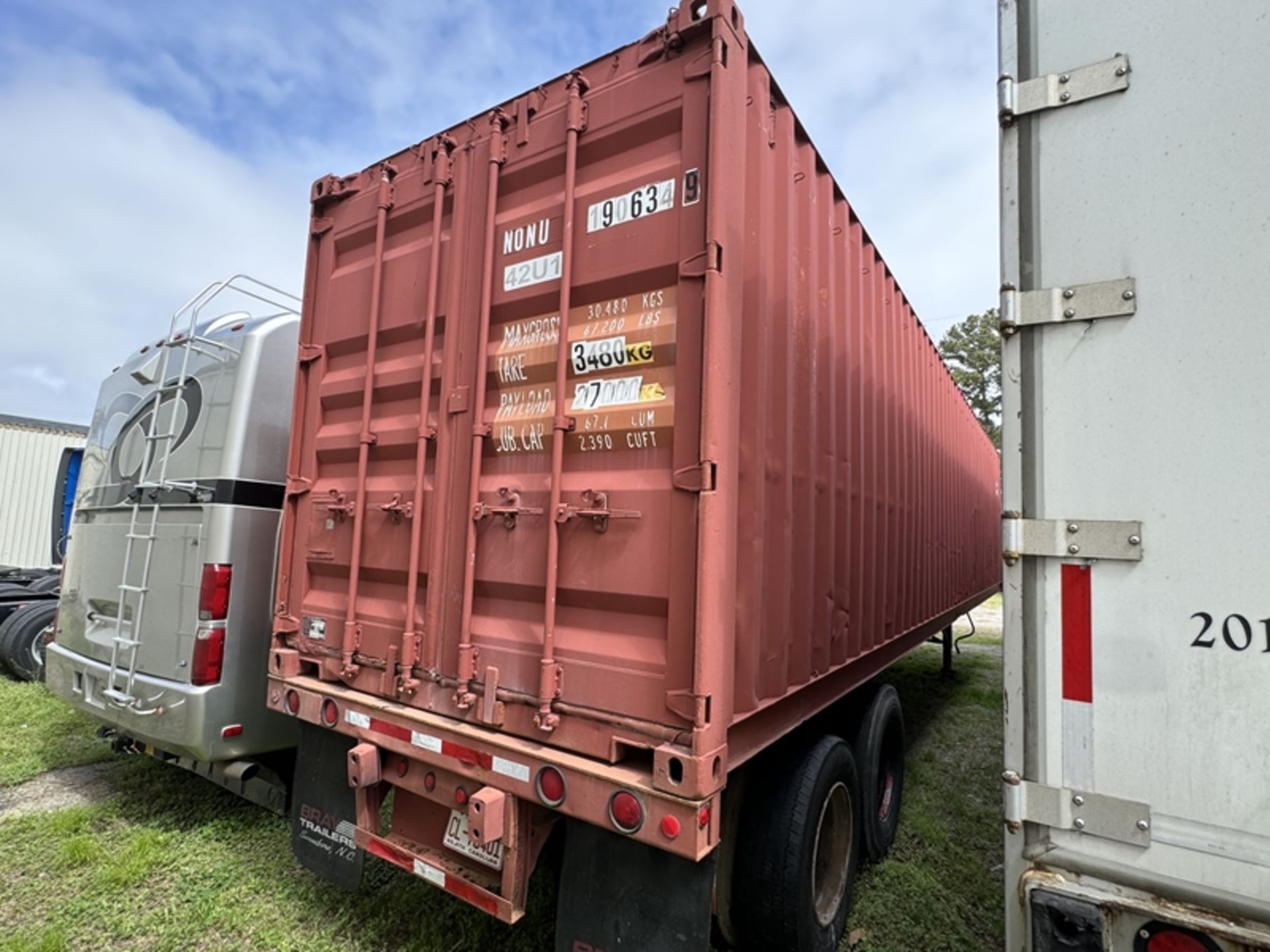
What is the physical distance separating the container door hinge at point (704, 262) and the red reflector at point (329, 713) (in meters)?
2.44

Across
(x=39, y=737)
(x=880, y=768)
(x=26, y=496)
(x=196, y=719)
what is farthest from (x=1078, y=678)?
(x=26, y=496)

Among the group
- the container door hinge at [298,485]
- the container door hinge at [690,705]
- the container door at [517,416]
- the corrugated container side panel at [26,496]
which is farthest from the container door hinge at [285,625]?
the corrugated container side panel at [26,496]

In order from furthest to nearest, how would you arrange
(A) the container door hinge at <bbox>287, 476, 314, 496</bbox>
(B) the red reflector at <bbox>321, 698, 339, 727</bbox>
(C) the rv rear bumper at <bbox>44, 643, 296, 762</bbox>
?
(C) the rv rear bumper at <bbox>44, 643, 296, 762</bbox>, (A) the container door hinge at <bbox>287, 476, 314, 496</bbox>, (B) the red reflector at <bbox>321, 698, 339, 727</bbox>

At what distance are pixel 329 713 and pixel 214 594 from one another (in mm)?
1187

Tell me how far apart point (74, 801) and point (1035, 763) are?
569 centimetres

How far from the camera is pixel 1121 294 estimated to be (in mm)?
1577

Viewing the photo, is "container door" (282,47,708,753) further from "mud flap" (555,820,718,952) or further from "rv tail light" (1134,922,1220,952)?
"rv tail light" (1134,922,1220,952)

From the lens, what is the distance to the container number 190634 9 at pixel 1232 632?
1.39 metres

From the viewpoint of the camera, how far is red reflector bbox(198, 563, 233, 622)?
361 centimetres

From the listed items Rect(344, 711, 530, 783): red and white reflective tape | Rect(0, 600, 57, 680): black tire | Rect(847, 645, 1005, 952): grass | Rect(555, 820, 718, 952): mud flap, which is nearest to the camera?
Rect(555, 820, 718, 952): mud flap

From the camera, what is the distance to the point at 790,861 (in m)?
2.66

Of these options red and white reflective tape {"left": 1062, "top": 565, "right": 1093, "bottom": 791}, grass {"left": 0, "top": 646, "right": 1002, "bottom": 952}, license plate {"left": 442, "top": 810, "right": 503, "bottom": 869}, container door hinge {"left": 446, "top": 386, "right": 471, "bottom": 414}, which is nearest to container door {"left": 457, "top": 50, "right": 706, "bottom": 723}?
container door hinge {"left": 446, "top": 386, "right": 471, "bottom": 414}

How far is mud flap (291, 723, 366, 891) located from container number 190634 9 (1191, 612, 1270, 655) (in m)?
3.19

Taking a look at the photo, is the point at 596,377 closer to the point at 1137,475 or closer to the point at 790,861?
the point at 1137,475
